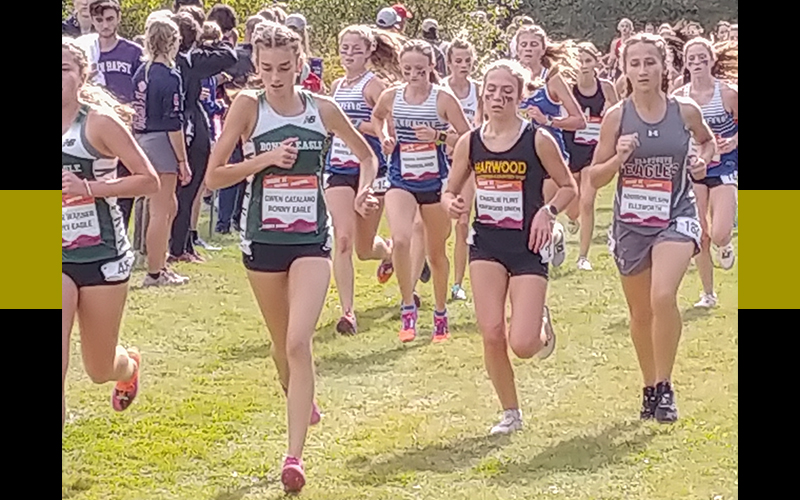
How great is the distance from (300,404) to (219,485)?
0.56 metres

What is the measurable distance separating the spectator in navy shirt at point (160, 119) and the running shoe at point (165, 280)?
217 mm

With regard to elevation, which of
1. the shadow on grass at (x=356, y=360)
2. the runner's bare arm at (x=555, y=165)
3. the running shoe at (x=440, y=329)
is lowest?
the shadow on grass at (x=356, y=360)

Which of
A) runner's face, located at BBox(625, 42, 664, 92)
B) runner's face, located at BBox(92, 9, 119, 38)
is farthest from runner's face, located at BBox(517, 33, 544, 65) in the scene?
runner's face, located at BBox(625, 42, 664, 92)

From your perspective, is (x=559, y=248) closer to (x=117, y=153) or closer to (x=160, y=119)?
(x=160, y=119)

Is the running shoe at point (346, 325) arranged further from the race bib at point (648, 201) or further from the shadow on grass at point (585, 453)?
the race bib at point (648, 201)

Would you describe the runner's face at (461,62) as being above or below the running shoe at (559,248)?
above

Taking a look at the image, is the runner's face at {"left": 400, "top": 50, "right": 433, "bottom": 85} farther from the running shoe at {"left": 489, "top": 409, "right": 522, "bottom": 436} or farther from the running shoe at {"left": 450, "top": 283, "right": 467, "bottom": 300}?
the running shoe at {"left": 489, "top": 409, "right": 522, "bottom": 436}

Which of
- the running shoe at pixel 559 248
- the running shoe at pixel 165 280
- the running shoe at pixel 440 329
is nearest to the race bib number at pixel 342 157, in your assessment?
the running shoe at pixel 440 329

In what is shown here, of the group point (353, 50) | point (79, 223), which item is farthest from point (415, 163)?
point (79, 223)

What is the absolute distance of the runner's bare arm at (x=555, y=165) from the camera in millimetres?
6938

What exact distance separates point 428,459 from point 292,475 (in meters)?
0.90

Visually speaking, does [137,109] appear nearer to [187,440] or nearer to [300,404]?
[187,440]

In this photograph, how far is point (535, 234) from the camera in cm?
684

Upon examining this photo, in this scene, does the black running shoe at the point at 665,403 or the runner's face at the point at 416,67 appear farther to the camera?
the runner's face at the point at 416,67
